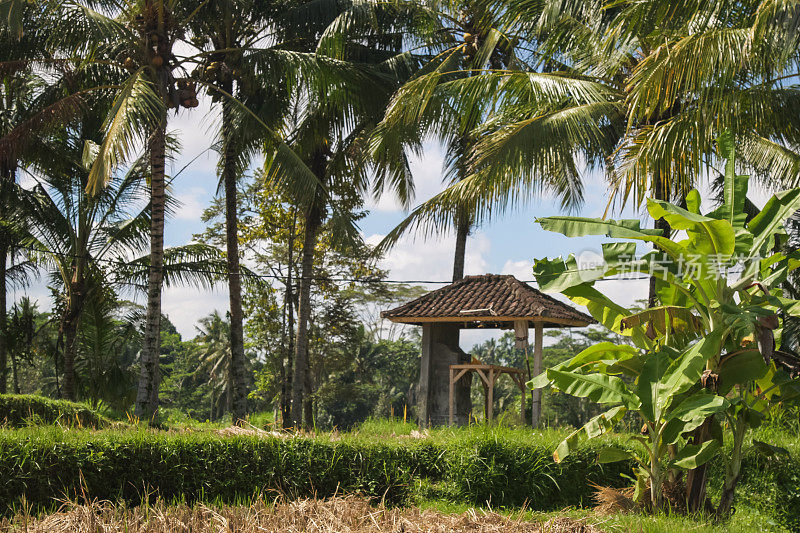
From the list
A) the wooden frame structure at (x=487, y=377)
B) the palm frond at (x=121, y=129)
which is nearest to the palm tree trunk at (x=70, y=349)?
the palm frond at (x=121, y=129)

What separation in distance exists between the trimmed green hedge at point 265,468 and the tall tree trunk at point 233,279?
7.96 m

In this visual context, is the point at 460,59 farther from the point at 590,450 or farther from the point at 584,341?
the point at 584,341

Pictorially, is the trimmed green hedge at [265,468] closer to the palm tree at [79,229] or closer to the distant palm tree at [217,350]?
the palm tree at [79,229]

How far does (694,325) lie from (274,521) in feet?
13.2

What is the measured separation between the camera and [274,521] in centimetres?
326

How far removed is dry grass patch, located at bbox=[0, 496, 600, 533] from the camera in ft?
10.3

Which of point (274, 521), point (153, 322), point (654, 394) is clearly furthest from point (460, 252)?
point (274, 521)

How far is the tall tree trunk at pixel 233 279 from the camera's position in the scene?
49.2 feet

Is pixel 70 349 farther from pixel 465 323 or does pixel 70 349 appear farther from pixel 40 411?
pixel 465 323

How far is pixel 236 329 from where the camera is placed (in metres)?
15.4

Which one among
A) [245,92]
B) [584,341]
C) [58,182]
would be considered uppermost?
[245,92]

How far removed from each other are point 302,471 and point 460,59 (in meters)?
11.6

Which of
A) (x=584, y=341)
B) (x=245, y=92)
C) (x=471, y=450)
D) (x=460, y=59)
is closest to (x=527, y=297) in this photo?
(x=471, y=450)

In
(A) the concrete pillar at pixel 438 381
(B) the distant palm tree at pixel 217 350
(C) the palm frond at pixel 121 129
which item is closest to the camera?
(C) the palm frond at pixel 121 129
